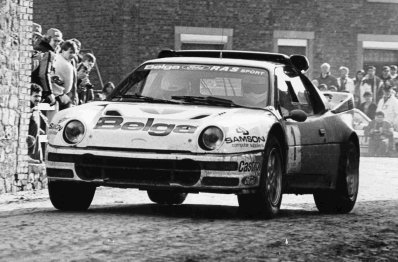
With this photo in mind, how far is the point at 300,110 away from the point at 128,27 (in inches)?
843

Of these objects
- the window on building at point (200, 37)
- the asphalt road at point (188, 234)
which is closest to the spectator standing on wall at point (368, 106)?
the window on building at point (200, 37)

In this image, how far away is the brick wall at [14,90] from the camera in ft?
48.5

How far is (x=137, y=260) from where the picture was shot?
7.51 m

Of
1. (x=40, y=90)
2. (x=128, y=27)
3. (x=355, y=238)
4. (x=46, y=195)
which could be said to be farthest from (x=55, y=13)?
(x=355, y=238)

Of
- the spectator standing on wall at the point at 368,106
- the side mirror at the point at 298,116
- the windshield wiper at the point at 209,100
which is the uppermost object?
the windshield wiper at the point at 209,100

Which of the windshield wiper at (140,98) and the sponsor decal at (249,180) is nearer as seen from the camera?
the sponsor decal at (249,180)

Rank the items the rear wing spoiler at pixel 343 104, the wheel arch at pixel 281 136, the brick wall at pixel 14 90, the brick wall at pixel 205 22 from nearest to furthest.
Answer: the wheel arch at pixel 281 136 → the rear wing spoiler at pixel 343 104 → the brick wall at pixel 14 90 → the brick wall at pixel 205 22

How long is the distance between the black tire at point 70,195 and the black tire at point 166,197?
1.80m

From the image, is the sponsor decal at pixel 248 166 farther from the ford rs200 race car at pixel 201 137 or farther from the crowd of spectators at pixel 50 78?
the crowd of spectators at pixel 50 78

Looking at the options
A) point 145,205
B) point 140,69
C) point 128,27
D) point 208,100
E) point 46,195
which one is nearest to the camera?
point 208,100

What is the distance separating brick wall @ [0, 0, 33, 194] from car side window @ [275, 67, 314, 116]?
13.3 feet

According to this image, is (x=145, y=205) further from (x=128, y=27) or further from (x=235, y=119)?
(x=128, y=27)

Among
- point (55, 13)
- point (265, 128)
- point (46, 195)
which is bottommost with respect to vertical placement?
point (46, 195)

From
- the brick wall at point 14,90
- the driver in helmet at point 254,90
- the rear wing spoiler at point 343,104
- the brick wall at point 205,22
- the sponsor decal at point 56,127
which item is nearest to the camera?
the sponsor decal at point 56,127
